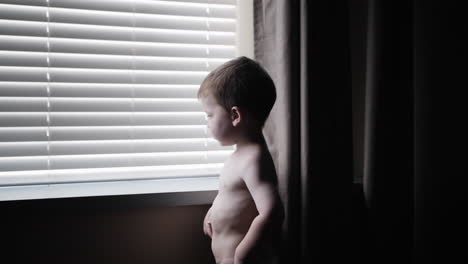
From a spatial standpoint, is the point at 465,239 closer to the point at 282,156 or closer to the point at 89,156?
the point at 282,156

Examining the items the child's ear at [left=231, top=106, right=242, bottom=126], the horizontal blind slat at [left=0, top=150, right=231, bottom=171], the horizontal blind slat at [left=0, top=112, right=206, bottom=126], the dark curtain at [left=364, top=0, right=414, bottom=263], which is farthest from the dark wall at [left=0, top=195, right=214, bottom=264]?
the dark curtain at [left=364, top=0, right=414, bottom=263]

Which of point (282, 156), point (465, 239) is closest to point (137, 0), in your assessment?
point (282, 156)

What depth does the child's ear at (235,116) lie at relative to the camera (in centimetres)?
83

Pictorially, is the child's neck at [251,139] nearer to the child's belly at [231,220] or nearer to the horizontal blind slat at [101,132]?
the child's belly at [231,220]

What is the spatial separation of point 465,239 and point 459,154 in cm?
25

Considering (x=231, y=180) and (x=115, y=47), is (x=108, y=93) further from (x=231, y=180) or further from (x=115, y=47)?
(x=231, y=180)

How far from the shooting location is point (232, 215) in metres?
0.84

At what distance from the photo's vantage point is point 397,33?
3.10 ft

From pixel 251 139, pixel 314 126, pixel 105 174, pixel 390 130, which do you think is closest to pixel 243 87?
pixel 251 139

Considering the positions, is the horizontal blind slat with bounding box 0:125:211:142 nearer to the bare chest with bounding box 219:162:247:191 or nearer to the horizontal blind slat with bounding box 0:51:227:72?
the horizontal blind slat with bounding box 0:51:227:72

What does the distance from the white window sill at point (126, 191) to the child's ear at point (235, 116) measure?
30 centimetres

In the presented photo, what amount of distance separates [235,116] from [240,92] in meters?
0.06

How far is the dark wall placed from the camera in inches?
37.8

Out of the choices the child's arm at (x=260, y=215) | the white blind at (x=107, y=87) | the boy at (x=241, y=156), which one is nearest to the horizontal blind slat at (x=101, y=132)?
the white blind at (x=107, y=87)
